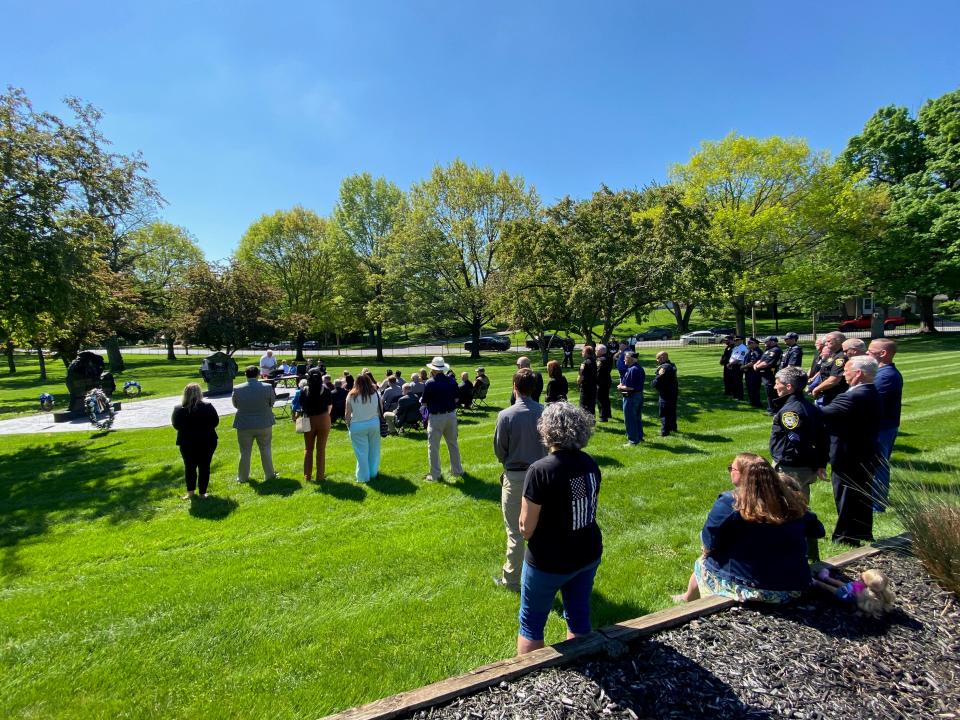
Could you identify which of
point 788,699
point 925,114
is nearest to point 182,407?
point 788,699

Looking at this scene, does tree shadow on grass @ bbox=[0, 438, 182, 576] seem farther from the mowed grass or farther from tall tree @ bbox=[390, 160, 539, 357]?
tall tree @ bbox=[390, 160, 539, 357]

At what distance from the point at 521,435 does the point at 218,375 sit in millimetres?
19425

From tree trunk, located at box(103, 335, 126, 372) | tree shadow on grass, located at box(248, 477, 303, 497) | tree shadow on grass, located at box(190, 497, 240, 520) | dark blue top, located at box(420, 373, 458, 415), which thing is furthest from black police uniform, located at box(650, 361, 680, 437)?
tree trunk, located at box(103, 335, 126, 372)

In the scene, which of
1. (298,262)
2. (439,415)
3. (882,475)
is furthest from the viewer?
(298,262)

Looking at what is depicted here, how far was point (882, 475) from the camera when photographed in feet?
17.7

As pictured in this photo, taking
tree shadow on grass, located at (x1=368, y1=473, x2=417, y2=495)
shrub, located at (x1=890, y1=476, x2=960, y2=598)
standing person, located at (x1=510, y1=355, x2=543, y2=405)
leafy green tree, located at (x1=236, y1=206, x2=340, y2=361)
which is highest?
leafy green tree, located at (x1=236, y1=206, x2=340, y2=361)

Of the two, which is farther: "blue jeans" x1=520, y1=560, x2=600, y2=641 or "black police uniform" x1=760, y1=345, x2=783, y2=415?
"black police uniform" x1=760, y1=345, x2=783, y2=415

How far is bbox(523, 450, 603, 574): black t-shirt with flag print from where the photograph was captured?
117 inches

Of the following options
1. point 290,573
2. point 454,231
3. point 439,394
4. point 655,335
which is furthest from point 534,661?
point 655,335

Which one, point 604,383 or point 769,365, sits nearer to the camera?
point 604,383

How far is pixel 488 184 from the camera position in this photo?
119 ft

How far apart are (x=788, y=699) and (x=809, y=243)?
39.6 m

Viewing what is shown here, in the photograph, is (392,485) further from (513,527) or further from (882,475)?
(882,475)

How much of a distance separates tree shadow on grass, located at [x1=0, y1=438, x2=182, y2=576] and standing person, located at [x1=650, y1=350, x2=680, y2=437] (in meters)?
9.25
